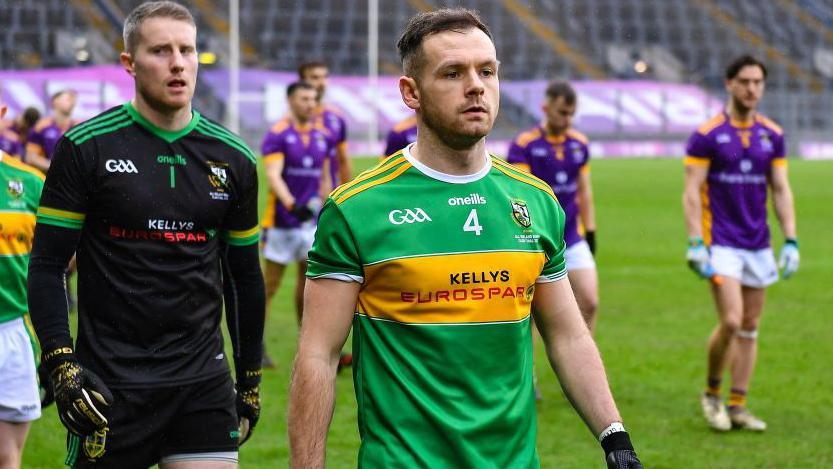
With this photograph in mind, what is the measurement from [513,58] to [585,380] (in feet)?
169

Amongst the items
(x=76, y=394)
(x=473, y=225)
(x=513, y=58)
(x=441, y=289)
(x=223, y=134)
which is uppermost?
(x=513, y=58)

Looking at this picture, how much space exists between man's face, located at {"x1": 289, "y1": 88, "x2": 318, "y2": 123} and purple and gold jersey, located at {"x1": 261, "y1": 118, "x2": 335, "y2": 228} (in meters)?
0.13

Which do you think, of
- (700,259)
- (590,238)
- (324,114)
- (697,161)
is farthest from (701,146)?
(324,114)

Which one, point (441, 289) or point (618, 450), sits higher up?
point (441, 289)

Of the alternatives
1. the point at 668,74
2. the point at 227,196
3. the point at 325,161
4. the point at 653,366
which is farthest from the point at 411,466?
the point at 668,74

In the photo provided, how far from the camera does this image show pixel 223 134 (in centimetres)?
491

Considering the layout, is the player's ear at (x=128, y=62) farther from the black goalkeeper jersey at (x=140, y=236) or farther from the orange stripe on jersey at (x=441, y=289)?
the orange stripe on jersey at (x=441, y=289)

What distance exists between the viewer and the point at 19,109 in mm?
42250

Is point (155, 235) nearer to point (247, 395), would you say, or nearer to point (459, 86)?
point (247, 395)

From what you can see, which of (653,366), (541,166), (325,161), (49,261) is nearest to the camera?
(49,261)

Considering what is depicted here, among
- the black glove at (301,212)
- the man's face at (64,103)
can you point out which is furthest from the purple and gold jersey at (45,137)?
the black glove at (301,212)

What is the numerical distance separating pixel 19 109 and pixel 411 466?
4106cm

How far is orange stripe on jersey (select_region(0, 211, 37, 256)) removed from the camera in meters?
5.60

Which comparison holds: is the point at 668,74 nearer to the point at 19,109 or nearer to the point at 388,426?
the point at 19,109
